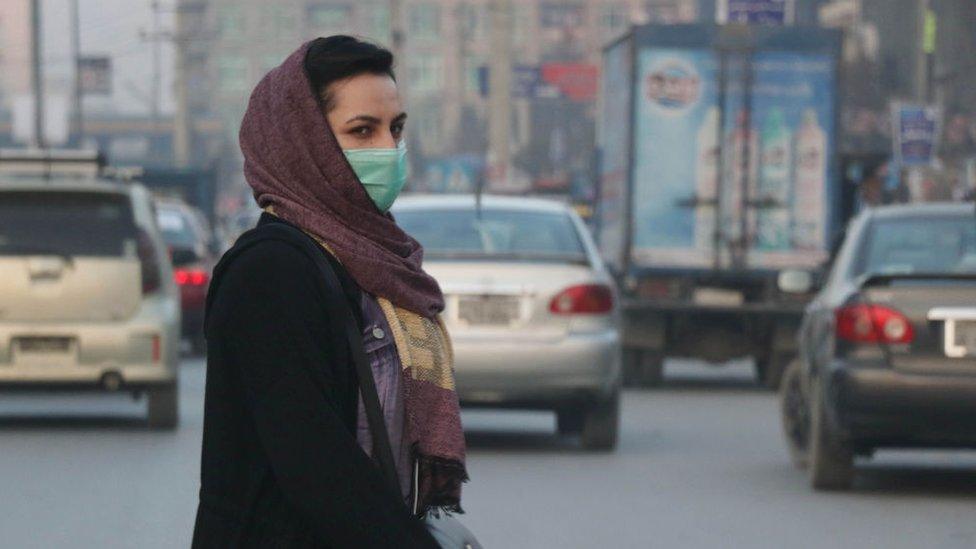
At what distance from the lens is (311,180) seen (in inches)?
134

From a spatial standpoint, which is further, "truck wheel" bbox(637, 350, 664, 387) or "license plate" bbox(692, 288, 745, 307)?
"truck wheel" bbox(637, 350, 664, 387)

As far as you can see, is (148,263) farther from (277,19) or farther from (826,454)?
(277,19)

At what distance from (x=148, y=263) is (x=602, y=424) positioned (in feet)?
10.4

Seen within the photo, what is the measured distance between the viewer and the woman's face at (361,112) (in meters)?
3.43

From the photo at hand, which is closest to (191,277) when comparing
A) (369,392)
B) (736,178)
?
(736,178)

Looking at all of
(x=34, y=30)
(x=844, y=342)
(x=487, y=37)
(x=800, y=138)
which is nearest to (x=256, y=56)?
(x=487, y=37)

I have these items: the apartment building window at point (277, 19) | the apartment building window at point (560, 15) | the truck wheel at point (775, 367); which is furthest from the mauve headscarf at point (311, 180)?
the apartment building window at point (277, 19)

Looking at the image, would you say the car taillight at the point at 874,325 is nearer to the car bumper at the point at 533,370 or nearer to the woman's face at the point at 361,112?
the car bumper at the point at 533,370

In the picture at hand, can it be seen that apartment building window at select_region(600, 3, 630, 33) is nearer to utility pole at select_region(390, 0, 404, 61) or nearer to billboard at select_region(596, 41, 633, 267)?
utility pole at select_region(390, 0, 404, 61)

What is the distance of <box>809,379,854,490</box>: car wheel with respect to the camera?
1159cm

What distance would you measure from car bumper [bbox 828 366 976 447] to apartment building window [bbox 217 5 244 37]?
148m

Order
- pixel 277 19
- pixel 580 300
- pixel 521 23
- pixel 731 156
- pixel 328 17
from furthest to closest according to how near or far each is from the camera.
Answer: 1. pixel 328 17
2. pixel 277 19
3. pixel 521 23
4. pixel 731 156
5. pixel 580 300

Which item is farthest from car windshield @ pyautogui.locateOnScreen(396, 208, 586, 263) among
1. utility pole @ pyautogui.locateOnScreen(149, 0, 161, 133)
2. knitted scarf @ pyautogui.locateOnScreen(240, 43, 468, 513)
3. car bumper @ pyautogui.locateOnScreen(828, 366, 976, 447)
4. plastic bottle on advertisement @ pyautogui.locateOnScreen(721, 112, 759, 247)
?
utility pole @ pyautogui.locateOnScreen(149, 0, 161, 133)

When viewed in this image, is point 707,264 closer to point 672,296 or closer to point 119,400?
point 672,296
